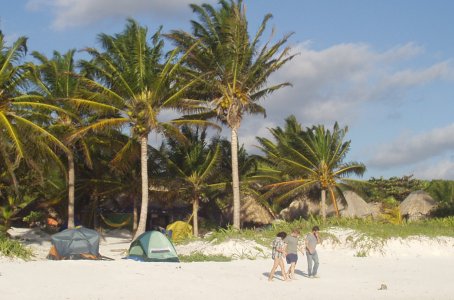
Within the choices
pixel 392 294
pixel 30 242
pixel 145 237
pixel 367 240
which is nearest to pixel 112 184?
pixel 30 242

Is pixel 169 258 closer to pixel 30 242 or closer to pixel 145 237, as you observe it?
pixel 145 237

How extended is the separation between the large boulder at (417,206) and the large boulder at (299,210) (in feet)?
18.9

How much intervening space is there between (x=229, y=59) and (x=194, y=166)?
21.0ft

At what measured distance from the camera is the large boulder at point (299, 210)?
1344 inches

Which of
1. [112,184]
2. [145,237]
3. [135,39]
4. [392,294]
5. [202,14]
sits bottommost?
[392,294]

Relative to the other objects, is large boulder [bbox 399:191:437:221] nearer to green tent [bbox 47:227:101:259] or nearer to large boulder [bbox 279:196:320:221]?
large boulder [bbox 279:196:320:221]

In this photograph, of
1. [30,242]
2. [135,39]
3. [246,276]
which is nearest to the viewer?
[246,276]

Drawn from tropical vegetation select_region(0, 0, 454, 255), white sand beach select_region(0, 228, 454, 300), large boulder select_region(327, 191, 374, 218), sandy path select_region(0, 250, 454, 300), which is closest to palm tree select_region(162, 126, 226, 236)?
tropical vegetation select_region(0, 0, 454, 255)

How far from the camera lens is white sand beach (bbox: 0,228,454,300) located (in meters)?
11.0

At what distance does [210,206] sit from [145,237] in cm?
1682

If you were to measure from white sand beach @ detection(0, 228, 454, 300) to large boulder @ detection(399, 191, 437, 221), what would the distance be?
639 inches

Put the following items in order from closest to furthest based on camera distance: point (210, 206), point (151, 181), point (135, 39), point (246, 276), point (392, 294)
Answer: point (392, 294), point (246, 276), point (135, 39), point (151, 181), point (210, 206)

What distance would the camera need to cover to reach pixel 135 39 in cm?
2338

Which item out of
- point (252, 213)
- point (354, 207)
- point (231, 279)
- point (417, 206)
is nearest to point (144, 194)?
point (231, 279)
